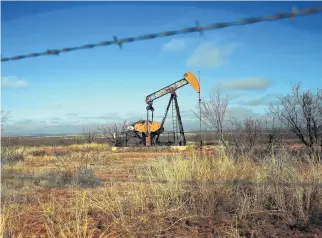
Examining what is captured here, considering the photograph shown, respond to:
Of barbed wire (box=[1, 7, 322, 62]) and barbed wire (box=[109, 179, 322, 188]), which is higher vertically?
barbed wire (box=[1, 7, 322, 62])

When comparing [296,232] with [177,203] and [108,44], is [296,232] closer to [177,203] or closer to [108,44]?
[177,203]

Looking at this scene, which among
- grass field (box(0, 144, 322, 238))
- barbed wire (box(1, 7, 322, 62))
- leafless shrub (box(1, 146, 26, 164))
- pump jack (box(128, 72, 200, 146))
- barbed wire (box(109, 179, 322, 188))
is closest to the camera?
barbed wire (box(1, 7, 322, 62))

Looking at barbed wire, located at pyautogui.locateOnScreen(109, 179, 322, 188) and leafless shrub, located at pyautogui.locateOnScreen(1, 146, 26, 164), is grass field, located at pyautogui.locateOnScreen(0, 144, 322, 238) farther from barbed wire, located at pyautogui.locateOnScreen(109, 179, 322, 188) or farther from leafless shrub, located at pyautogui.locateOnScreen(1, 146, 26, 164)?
leafless shrub, located at pyautogui.locateOnScreen(1, 146, 26, 164)

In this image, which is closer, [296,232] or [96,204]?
[296,232]

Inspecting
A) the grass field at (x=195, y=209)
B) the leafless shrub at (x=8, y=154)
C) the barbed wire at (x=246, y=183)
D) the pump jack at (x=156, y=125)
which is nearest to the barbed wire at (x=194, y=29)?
the grass field at (x=195, y=209)

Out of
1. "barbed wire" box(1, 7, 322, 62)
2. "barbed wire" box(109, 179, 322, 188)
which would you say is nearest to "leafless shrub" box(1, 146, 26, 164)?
"barbed wire" box(109, 179, 322, 188)

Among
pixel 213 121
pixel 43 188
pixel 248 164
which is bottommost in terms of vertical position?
pixel 43 188

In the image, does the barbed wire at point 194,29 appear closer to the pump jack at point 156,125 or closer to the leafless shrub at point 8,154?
the leafless shrub at point 8,154

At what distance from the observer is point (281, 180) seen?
6.30m

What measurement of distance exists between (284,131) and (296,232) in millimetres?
10412

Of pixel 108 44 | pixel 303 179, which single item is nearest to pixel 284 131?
pixel 303 179

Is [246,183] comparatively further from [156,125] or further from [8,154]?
[156,125]

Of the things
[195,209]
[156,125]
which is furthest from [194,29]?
[156,125]

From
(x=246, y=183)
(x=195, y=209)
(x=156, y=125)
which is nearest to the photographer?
(x=195, y=209)
